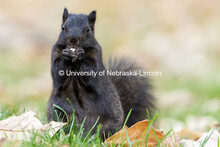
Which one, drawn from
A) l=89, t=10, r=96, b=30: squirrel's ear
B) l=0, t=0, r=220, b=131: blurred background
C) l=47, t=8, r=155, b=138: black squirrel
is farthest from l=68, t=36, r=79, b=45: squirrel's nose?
l=0, t=0, r=220, b=131: blurred background

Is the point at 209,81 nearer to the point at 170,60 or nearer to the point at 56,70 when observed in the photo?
the point at 170,60

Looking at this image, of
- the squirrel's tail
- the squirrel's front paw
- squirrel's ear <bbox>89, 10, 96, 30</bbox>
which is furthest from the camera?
the squirrel's tail

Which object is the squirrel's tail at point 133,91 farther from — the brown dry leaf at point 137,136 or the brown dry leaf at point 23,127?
the brown dry leaf at point 23,127

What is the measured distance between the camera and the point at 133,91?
10.1 feet

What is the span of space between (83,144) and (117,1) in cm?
905

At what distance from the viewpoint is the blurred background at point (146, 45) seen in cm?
509

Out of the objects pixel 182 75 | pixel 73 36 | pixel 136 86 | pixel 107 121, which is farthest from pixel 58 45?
pixel 182 75

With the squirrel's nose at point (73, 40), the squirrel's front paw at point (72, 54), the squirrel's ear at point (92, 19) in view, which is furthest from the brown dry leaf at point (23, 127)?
the squirrel's ear at point (92, 19)

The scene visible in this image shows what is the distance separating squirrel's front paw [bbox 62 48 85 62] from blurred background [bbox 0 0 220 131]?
5.43 ft

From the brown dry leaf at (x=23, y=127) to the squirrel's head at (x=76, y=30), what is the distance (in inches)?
23.4

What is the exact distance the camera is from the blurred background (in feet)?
16.7

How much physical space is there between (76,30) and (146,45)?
6274 mm

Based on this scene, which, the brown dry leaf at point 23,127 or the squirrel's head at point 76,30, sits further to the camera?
the squirrel's head at point 76,30

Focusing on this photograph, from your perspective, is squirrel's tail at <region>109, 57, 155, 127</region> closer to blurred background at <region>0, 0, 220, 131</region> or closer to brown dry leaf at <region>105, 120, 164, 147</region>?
blurred background at <region>0, 0, 220, 131</region>
